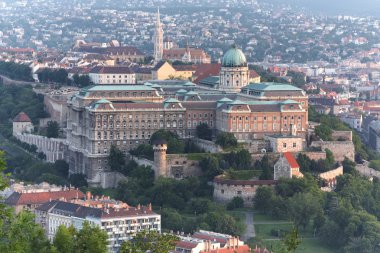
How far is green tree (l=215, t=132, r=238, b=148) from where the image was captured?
82562mm

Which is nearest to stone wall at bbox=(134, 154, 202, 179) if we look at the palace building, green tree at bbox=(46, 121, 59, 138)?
the palace building

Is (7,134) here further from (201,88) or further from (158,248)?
(158,248)

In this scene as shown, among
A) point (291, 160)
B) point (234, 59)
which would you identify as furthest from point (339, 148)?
point (234, 59)

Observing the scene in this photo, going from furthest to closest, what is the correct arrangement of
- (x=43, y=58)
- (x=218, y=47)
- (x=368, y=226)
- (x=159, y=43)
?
(x=218, y=47), (x=43, y=58), (x=159, y=43), (x=368, y=226)

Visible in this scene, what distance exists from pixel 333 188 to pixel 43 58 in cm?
6657

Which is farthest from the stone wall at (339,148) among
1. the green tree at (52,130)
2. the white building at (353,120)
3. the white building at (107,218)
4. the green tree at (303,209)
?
the white building at (353,120)

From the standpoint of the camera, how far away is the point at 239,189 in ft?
257

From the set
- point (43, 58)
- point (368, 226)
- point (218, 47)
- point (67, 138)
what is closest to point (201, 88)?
point (67, 138)

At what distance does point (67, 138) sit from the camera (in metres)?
92.5

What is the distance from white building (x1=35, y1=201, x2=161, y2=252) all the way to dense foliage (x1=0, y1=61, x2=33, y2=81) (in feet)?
180

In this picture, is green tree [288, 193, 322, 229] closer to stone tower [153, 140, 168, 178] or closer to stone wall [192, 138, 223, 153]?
stone wall [192, 138, 223, 153]

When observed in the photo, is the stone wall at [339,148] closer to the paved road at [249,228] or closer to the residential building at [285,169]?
the residential building at [285,169]

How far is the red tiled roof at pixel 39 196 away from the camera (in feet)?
248

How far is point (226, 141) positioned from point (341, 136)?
28.4 feet
